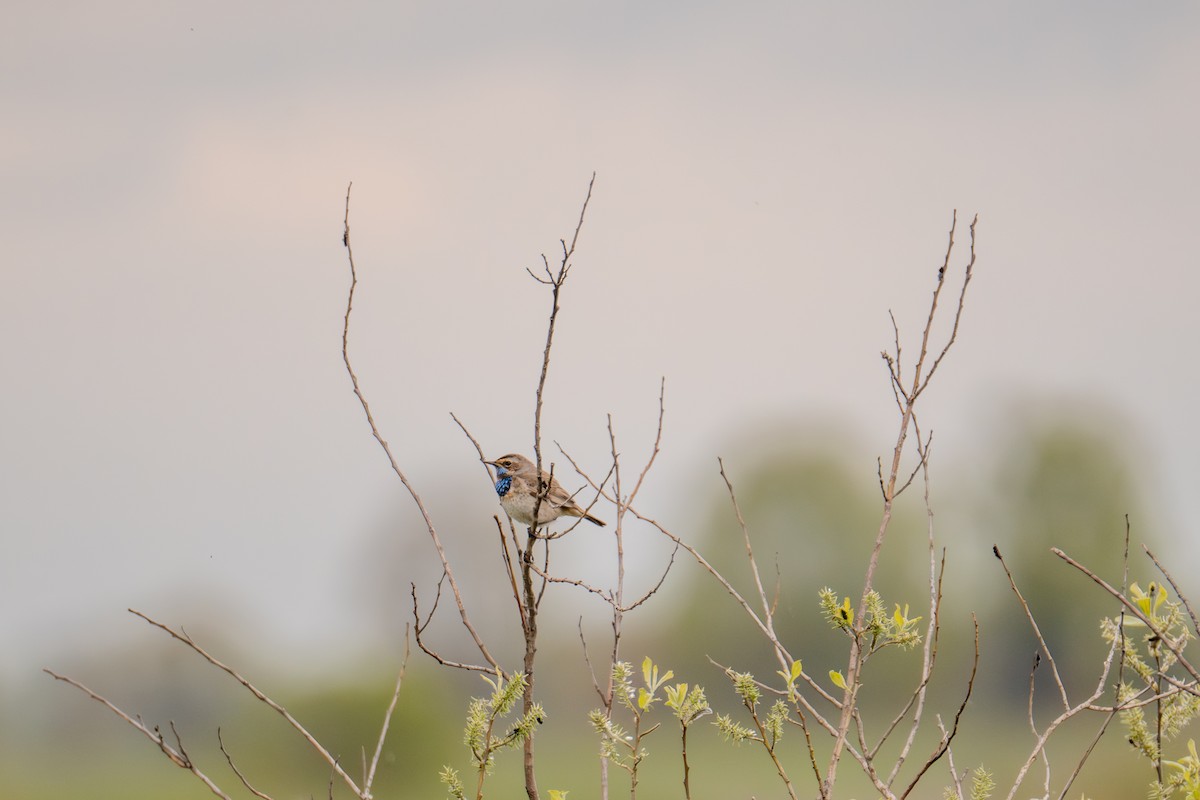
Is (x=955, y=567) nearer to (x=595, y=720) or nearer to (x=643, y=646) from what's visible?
(x=643, y=646)

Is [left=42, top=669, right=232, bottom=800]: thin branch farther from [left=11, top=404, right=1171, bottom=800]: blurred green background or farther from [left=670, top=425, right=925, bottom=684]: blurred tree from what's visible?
[left=670, top=425, right=925, bottom=684]: blurred tree

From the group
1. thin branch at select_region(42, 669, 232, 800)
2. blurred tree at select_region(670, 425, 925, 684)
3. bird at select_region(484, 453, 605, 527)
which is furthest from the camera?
blurred tree at select_region(670, 425, 925, 684)

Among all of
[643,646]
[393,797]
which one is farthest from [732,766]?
[393,797]

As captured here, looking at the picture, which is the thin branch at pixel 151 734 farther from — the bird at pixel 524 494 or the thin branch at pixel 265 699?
the bird at pixel 524 494

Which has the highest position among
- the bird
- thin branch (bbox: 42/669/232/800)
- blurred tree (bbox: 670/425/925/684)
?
thin branch (bbox: 42/669/232/800)

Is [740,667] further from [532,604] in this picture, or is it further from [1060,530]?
[532,604]

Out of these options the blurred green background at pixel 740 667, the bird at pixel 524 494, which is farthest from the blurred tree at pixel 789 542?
the bird at pixel 524 494

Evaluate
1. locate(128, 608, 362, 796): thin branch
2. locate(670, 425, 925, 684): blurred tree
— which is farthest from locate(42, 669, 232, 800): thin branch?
locate(670, 425, 925, 684): blurred tree

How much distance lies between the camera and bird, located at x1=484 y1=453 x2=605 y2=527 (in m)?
7.95

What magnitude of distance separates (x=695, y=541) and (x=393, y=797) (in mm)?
19193

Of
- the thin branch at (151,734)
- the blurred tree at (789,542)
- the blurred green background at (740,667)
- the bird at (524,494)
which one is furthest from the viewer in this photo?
the blurred tree at (789,542)

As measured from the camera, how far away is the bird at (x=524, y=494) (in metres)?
7.95

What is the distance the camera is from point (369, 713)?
78.8ft

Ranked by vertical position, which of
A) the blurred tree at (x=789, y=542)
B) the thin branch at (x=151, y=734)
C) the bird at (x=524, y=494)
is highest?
the thin branch at (x=151, y=734)
